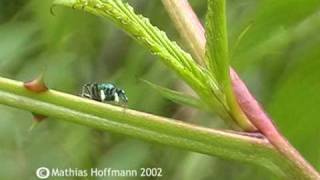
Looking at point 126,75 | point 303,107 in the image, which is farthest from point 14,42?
point 303,107

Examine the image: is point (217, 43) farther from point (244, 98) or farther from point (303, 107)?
point (303, 107)

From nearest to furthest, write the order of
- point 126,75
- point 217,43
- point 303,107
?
point 217,43
point 303,107
point 126,75

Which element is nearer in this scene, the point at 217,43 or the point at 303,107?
the point at 217,43

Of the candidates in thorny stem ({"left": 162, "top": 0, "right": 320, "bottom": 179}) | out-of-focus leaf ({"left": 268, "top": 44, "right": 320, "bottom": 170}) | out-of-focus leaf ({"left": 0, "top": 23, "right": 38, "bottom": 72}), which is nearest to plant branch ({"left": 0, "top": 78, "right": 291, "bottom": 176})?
thorny stem ({"left": 162, "top": 0, "right": 320, "bottom": 179})

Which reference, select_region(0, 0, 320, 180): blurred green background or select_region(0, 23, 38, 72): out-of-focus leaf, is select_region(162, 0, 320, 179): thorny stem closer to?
select_region(0, 0, 320, 180): blurred green background

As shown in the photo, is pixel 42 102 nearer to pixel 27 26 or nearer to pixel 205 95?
pixel 205 95
